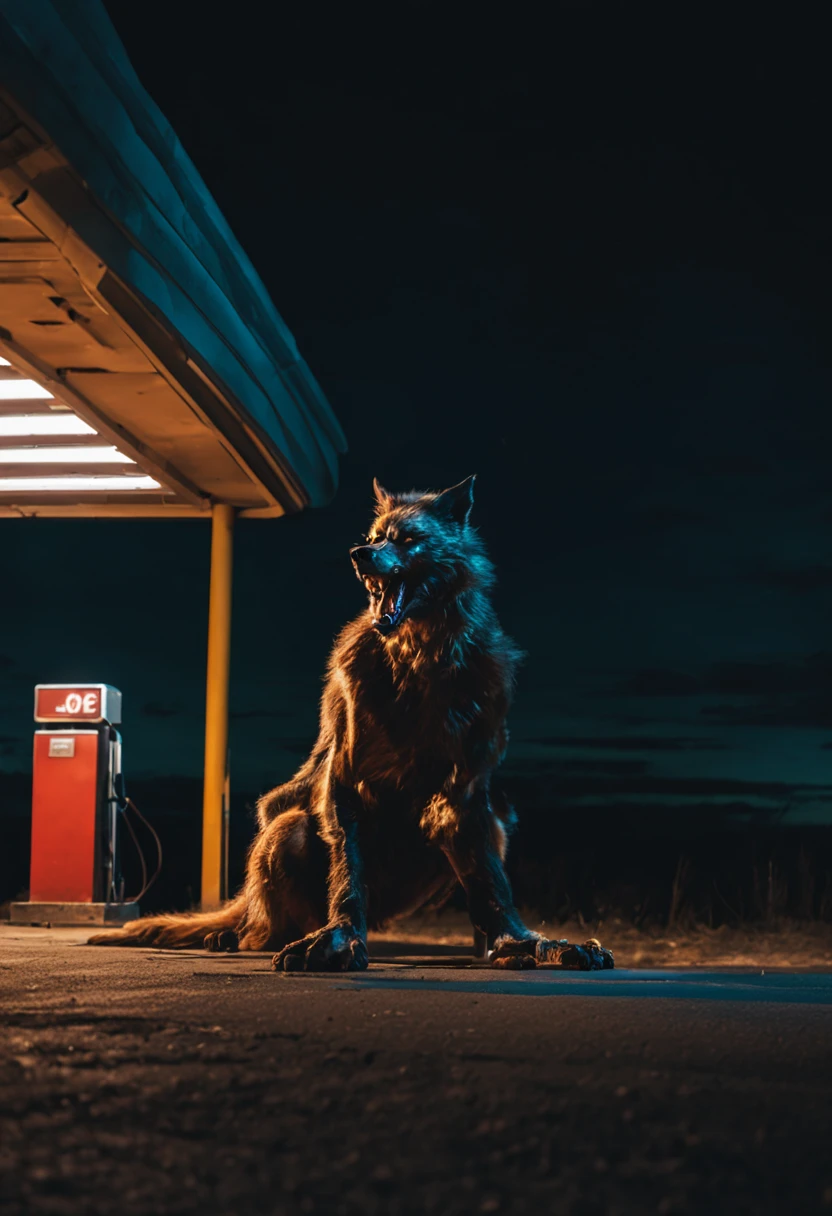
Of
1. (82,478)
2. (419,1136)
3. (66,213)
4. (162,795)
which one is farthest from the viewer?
(162,795)

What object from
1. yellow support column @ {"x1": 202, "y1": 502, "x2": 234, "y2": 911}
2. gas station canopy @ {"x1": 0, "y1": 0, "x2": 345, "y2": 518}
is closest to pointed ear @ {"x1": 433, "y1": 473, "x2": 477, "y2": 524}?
gas station canopy @ {"x1": 0, "y1": 0, "x2": 345, "y2": 518}

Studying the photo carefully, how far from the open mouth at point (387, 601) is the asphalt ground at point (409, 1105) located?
2.14 meters

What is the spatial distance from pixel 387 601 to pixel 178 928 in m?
2.28

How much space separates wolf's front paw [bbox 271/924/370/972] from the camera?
4891mm

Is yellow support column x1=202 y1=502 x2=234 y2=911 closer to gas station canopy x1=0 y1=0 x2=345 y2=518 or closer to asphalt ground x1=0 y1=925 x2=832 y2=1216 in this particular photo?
gas station canopy x1=0 y1=0 x2=345 y2=518

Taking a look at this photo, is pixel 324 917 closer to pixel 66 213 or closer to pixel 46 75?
pixel 66 213

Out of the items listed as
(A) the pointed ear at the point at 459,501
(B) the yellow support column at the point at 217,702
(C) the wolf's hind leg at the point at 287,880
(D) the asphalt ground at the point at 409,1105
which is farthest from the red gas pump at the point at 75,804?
(D) the asphalt ground at the point at 409,1105

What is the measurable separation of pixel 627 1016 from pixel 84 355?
16.7 ft

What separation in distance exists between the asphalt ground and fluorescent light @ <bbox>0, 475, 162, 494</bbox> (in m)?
6.64

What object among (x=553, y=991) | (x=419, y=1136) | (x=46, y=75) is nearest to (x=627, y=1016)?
(x=553, y=991)

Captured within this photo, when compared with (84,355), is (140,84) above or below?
above

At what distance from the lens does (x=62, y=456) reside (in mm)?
9391

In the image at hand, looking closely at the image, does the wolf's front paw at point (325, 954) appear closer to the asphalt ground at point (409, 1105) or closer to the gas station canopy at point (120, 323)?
the asphalt ground at point (409, 1105)

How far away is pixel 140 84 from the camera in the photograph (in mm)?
5832
